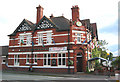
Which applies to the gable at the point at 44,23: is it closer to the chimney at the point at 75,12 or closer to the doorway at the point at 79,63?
the chimney at the point at 75,12

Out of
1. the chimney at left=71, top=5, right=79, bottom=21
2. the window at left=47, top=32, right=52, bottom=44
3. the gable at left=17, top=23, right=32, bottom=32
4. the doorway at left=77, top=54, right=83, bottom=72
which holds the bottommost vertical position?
the doorway at left=77, top=54, right=83, bottom=72

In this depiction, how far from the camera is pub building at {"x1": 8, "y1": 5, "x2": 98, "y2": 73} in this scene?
25250 millimetres

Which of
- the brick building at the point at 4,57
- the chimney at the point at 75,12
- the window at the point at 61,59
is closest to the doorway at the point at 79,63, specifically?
the window at the point at 61,59

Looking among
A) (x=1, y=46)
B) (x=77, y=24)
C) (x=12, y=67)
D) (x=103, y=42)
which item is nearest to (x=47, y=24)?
(x=77, y=24)

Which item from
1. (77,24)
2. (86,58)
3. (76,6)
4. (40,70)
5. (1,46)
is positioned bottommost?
(40,70)

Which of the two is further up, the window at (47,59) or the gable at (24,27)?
the gable at (24,27)

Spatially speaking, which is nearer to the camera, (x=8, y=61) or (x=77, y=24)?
(x=77, y=24)

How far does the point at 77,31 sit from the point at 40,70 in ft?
32.3

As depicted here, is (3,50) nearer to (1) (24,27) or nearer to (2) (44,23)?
(1) (24,27)

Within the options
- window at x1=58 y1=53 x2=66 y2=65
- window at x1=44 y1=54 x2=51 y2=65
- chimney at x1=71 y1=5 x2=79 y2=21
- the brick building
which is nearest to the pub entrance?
window at x1=58 y1=53 x2=66 y2=65

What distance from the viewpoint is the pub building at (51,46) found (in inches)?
994

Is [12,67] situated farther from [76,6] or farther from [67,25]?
[76,6]

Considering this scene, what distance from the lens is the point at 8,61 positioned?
30.2 meters

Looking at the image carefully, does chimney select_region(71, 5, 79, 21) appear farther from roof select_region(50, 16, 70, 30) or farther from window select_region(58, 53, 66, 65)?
window select_region(58, 53, 66, 65)
